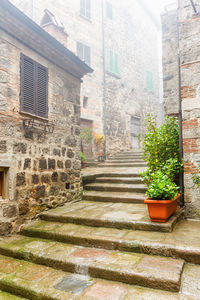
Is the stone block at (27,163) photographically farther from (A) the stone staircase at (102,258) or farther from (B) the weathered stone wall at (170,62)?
(B) the weathered stone wall at (170,62)

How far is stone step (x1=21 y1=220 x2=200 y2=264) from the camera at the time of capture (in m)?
2.60

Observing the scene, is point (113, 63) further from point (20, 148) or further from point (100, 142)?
point (20, 148)

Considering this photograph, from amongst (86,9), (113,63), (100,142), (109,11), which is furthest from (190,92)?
(109,11)

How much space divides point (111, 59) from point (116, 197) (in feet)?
28.9

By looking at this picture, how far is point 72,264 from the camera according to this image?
2590mm

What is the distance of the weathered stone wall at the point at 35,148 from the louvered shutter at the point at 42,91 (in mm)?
130

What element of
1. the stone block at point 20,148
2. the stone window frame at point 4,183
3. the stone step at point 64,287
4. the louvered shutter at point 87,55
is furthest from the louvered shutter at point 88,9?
the stone step at point 64,287

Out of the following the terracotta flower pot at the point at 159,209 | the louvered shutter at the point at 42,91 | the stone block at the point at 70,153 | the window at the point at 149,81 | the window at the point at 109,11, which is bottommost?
the terracotta flower pot at the point at 159,209

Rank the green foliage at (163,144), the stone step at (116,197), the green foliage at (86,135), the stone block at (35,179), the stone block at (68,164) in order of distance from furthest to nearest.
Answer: the green foliage at (86,135)
the stone block at (68,164)
the stone step at (116,197)
the green foliage at (163,144)
the stone block at (35,179)

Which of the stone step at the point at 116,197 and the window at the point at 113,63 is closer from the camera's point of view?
the stone step at the point at 116,197

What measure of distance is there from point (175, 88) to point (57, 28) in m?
3.16

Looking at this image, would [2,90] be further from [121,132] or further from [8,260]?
[121,132]

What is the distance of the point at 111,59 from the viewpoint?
38.7 ft

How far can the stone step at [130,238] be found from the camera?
2602 mm
